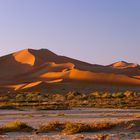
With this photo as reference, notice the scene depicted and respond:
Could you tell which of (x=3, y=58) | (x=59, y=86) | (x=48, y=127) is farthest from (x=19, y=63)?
(x=48, y=127)

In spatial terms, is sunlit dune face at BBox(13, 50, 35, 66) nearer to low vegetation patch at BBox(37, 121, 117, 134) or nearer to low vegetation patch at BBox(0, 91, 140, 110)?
low vegetation patch at BBox(0, 91, 140, 110)

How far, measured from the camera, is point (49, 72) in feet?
377

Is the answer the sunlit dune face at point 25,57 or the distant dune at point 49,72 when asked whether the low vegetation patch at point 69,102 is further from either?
the sunlit dune face at point 25,57

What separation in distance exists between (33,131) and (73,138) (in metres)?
3.29

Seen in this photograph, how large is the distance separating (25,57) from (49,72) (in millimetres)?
21056

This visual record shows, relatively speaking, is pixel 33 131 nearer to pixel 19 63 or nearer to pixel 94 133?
pixel 94 133

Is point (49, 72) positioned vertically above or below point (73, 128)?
above

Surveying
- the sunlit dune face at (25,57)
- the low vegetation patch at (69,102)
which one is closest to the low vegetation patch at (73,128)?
the low vegetation patch at (69,102)

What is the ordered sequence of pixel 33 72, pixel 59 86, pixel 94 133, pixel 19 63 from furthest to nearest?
pixel 19 63 → pixel 33 72 → pixel 59 86 → pixel 94 133

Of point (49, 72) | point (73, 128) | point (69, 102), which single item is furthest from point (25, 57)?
point (73, 128)

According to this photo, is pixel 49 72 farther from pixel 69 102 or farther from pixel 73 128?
pixel 73 128

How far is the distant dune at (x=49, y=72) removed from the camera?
326ft

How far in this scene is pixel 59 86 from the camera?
3430 inches

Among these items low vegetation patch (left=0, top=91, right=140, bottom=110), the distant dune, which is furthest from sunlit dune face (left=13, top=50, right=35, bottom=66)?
low vegetation patch (left=0, top=91, right=140, bottom=110)
